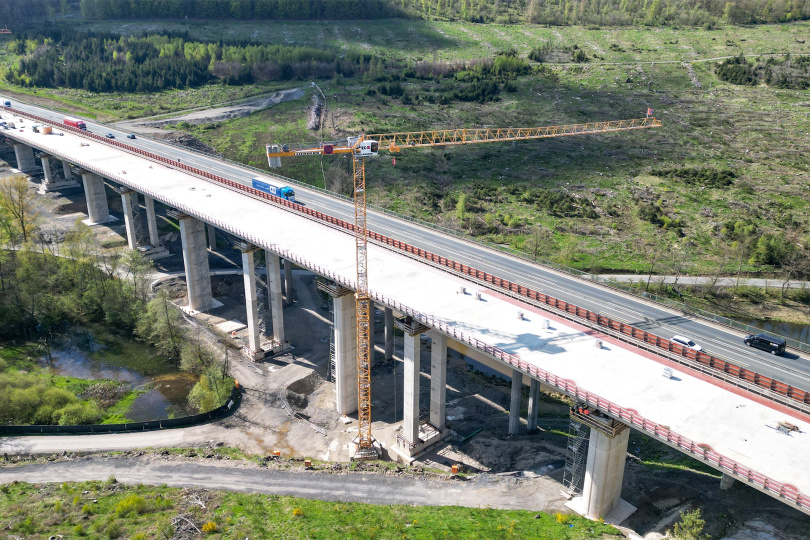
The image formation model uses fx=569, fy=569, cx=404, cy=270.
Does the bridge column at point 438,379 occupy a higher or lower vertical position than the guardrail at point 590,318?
lower

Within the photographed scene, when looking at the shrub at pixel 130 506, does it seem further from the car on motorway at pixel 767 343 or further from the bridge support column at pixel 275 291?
the car on motorway at pixel 767 343

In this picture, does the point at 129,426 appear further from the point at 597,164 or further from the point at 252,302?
A: the point at 597,164

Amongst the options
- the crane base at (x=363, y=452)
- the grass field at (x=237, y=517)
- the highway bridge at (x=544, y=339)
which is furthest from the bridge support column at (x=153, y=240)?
the crane base at (x=363, y=452)

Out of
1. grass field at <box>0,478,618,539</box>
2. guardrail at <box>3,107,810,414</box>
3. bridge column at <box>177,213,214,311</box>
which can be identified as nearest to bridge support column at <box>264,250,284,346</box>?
guardrail at <box>3,107,810,414</box>

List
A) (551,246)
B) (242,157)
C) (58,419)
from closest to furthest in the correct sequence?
1. (58,419)
2. (551,246)
3. (242,157)

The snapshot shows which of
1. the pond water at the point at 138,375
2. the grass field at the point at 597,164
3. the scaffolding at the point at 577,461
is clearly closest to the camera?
the scaffolding at the point at 577,461

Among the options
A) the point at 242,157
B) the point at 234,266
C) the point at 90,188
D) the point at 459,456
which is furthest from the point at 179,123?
the point at 459,456

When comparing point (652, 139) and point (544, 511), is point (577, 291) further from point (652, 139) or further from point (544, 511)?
point (652, 139)

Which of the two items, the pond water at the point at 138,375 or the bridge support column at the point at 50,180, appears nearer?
the pond water at the point at 138,375
